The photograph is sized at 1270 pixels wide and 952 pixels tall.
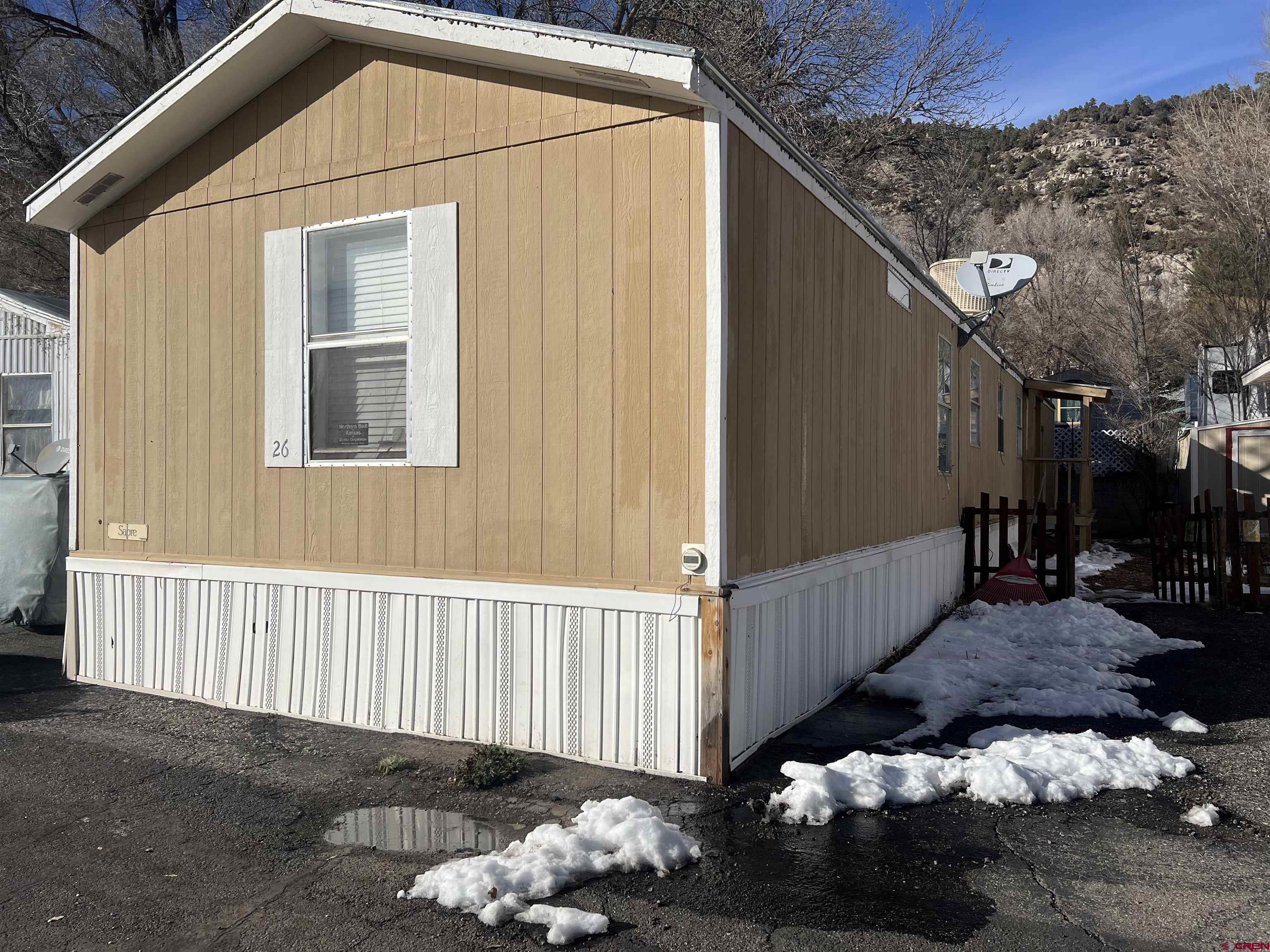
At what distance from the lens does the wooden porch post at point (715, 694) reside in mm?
4422

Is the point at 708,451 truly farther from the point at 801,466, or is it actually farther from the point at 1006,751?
the point at 1006,751

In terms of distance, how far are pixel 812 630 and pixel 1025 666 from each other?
203 centimetres

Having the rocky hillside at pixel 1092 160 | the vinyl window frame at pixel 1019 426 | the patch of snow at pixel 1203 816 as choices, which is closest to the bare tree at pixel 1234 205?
the vinyl window frame at pixel 1019 426

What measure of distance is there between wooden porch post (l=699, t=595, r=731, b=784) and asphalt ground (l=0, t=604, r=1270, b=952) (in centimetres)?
13

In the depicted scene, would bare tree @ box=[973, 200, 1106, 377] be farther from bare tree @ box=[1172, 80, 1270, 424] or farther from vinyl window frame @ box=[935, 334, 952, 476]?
vinyl window frame @ box=[935, 334, 952, 476]

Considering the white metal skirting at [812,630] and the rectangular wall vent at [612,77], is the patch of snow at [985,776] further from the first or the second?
the rectangular wall vent at [612,77]

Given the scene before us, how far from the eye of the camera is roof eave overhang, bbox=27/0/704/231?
4.49 meters

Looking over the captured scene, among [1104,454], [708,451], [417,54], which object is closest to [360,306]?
[417,54]

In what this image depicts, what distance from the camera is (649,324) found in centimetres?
465

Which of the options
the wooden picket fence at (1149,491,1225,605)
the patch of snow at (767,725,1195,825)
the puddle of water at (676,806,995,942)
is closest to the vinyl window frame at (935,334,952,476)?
the wooden picket fence at (1149,491,1225,605)

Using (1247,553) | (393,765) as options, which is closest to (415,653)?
(393,765)

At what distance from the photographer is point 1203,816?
3.98 meters

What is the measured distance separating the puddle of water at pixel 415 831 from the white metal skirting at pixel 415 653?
0.86 meters

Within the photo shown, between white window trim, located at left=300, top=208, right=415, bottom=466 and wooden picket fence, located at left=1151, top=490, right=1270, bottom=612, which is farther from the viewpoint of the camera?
wooden picket fence, located at left=1151, top=490, right=1270, bottom=612
